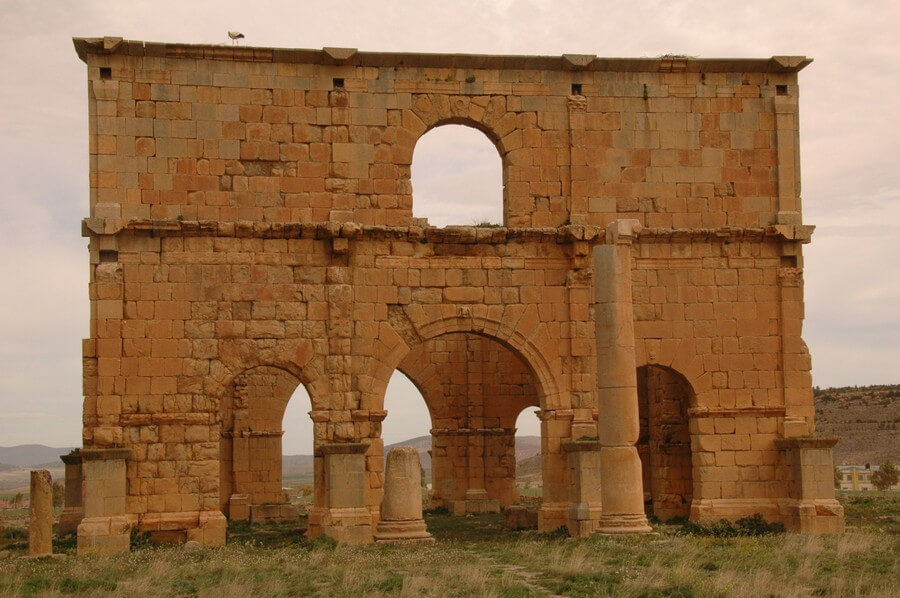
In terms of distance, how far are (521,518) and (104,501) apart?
6842 mm

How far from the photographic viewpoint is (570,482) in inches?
752

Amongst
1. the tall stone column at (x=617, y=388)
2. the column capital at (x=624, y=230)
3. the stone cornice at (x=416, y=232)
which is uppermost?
the stone cornice at (x=416, y=232)

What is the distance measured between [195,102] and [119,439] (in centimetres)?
509

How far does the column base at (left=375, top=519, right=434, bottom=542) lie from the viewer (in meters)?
18.1

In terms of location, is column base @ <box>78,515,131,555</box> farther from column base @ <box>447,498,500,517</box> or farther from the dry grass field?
column base @ <box>447,498,500,517</box>

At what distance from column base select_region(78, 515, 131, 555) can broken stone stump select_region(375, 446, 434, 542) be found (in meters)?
3.55

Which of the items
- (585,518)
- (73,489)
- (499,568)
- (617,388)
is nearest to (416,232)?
(617,388)

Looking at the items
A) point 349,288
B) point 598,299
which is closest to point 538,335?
point 598,299

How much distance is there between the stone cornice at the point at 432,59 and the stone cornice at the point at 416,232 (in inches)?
99.7

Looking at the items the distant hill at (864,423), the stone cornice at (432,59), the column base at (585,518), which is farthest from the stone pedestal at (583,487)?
the distant hill at (864,423)

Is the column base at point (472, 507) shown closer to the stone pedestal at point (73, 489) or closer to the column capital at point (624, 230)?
the stone pedestal at point (73, 489)

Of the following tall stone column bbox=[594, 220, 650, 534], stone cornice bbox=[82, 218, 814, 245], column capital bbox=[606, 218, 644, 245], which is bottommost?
tall stone column bbox=[594, 220, 650, 534]

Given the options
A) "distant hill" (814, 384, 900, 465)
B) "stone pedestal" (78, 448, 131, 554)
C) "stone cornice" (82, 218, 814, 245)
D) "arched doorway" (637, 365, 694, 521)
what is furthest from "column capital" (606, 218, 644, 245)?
"distant hill" (814, 384, 900, 465)

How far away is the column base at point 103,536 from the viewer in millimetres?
17406
